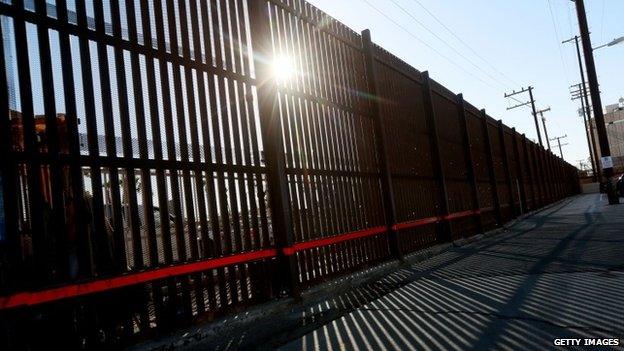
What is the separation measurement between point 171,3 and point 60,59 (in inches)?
48.5

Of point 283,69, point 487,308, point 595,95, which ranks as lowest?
point 487,308

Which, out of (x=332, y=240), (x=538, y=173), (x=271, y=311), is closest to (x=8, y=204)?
(x=271, y=311)

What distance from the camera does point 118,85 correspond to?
3.05 meters

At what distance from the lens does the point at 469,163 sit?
11.3 m

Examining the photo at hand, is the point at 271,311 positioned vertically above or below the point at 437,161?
below

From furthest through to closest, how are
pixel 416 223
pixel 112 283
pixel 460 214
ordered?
pixel 460 214, pixel 416 223, pixel 112 283

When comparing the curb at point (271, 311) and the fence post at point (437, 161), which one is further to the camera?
the fence post at point (437, 161)

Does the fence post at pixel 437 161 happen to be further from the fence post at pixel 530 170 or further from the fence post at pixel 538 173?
the fence post at pixel 538 173

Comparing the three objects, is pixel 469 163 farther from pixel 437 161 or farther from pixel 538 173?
pixel 538 173

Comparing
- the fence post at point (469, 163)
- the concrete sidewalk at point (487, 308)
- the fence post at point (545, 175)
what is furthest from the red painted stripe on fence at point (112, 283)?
the fence post at point (545, 175)

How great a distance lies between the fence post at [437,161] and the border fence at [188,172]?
5.61 feet

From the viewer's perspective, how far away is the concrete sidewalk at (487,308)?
292 cm

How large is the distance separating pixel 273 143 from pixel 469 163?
327 inches

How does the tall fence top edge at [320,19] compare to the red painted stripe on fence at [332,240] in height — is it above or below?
above
